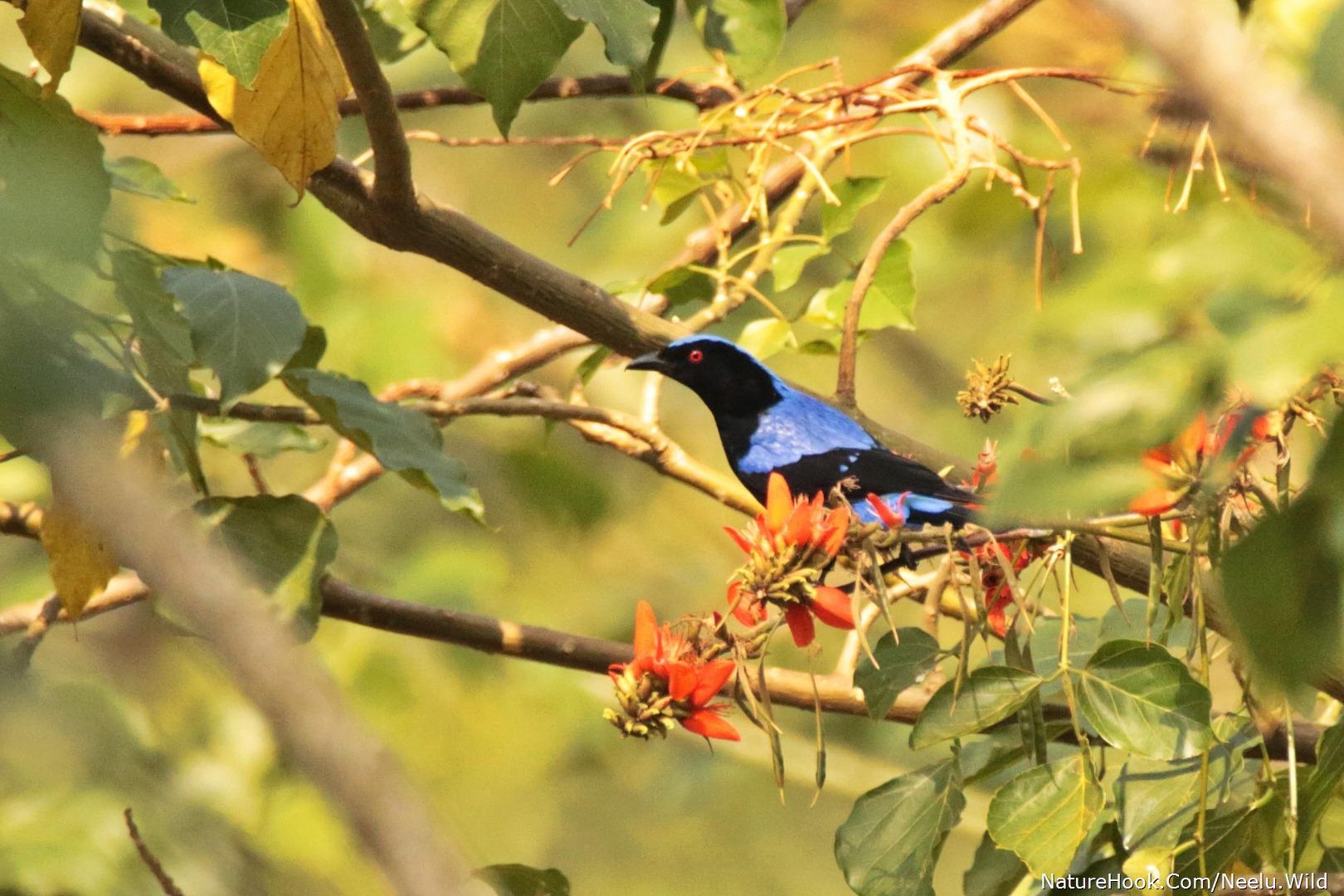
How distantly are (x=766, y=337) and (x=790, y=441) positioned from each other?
78cm

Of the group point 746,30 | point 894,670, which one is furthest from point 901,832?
point 746,30

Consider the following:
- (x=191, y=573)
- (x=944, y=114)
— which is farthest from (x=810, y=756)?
(x=191, y=573)

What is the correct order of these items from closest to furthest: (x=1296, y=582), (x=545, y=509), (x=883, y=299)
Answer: (x=1296, y=582)
(x=883, y=299)
(x=545, y=509)

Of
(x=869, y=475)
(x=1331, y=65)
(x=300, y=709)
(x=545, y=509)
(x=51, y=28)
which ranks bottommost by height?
(x=545, y=509)

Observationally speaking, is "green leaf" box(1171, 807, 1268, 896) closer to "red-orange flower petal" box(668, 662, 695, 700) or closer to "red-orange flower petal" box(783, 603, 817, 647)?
"red-orange flower petal" box(783, 603, 817, 647)

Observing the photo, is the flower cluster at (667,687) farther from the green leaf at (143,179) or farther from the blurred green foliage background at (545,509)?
the green leaf at (143,179)

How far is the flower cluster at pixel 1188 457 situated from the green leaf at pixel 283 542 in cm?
148

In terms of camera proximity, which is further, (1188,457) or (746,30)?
(746,30)

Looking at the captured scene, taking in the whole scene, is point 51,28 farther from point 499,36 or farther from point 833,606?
point 833,606

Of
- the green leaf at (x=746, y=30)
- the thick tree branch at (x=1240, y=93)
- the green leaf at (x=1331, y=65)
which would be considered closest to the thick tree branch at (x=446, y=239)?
the green leaf at (x=746, y=30)

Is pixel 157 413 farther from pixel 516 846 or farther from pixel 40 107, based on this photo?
pixel 516 846

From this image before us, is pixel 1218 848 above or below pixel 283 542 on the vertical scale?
above

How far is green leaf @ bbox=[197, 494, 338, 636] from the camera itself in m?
2.56

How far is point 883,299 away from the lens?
3389 millimetres
